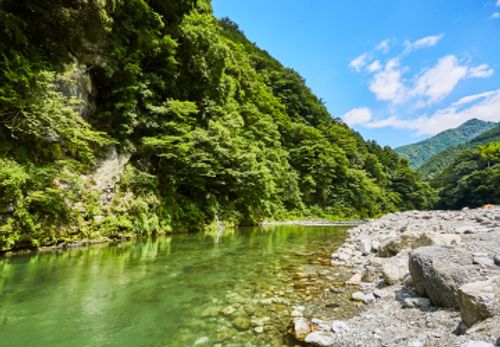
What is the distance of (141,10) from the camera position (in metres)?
13.4

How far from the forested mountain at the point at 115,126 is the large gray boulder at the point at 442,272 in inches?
366

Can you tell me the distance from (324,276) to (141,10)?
1433 cm

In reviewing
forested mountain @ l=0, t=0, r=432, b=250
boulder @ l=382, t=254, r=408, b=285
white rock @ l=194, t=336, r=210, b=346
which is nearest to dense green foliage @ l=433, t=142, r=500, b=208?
forested mountain @ l=0, t=0, r=432, b=250

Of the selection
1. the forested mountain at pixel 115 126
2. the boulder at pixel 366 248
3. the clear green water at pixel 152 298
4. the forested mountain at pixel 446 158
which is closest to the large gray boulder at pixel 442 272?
the clear green water at pixel 152 298

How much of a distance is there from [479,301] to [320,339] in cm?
153

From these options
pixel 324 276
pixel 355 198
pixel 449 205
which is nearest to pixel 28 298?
pixel 324 276

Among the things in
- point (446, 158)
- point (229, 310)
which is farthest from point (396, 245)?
point (446, 158)

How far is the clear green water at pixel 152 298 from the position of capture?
3219 mm

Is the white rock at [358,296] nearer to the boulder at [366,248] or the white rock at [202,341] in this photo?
the white rock at [202,341]

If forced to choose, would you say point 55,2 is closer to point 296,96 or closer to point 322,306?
point 322,306

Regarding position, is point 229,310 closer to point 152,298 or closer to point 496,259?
point 152,298

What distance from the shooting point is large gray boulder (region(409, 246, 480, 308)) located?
3146 mm

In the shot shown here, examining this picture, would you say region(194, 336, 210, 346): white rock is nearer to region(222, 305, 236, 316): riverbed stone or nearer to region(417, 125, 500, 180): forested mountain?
region(222, 305, 236, 316): riverbed stone

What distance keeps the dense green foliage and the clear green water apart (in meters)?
52.7
